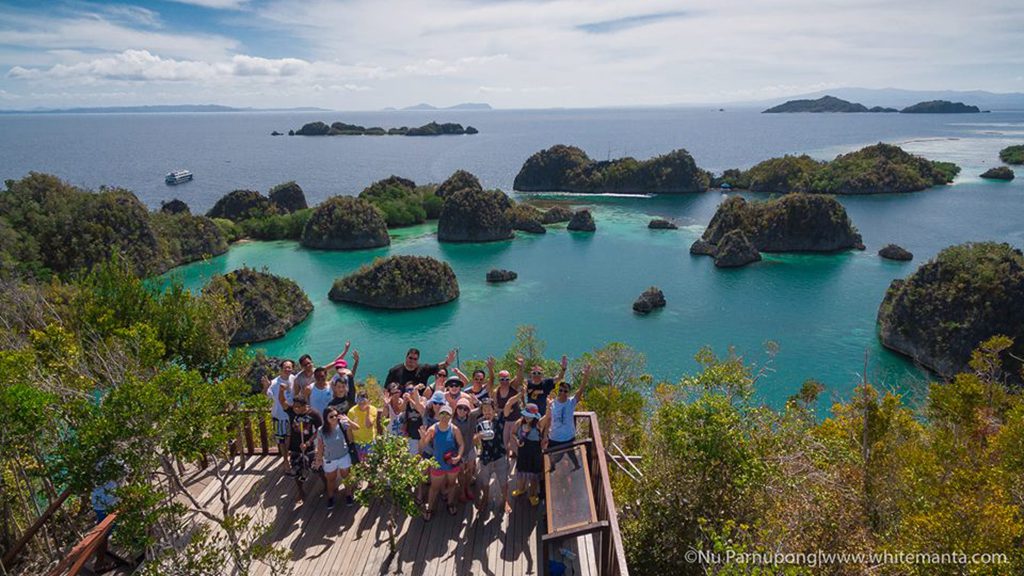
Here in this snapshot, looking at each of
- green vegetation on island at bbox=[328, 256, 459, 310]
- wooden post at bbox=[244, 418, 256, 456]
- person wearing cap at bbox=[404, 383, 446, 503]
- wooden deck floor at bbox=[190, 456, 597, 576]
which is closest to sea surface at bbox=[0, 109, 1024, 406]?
green vegetation on island at bbox=[328, 256, 459, 310]

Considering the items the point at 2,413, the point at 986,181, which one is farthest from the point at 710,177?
the point at 2,413

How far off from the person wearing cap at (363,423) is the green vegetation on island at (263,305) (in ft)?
102

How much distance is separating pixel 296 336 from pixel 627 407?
2891 cm

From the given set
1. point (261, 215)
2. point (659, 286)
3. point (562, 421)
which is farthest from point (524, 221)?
point (562, 421)

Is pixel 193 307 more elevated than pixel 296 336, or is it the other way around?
pixel 193 307

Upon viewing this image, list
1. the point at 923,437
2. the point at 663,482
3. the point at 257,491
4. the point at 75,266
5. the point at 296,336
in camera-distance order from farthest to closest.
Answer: the point at 75,266
the point at 296,336
the point at 923,437
the point at 257,491
the point at 663,482

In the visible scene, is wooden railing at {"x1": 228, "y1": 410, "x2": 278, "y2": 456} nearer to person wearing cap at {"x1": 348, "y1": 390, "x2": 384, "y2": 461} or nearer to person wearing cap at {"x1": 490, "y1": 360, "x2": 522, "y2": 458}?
person wearing cap at {"x1": 348, "y1": 390, "x2": 384, "y2": 461}

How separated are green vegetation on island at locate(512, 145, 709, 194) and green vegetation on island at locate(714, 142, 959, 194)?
9.09m

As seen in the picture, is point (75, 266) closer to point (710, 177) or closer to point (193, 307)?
point (193, 307)

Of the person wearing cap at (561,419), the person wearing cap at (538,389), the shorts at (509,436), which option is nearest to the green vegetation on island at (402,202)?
the person wearing cap at (538,389)

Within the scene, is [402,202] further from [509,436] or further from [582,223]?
[509,436]

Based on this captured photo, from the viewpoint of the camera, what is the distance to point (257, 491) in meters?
10.2

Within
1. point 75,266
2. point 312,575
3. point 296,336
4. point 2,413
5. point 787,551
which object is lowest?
point 296,336

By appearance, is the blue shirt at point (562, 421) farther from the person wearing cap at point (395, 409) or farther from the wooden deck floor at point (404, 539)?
the person wearing cap at point (395, 409)
